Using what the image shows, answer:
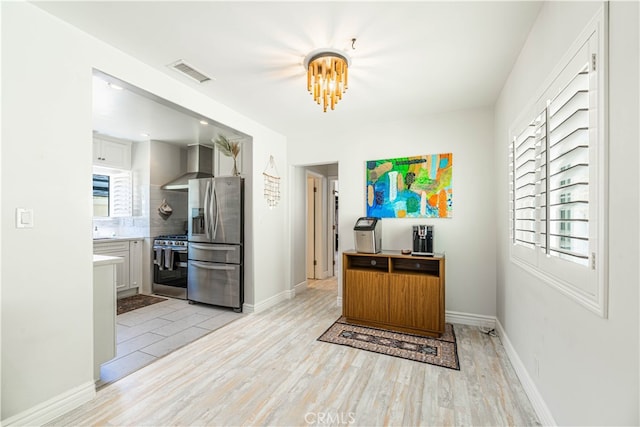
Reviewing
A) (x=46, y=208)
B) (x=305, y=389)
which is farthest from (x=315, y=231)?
(x=46, y=208)

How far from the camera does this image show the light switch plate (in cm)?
162

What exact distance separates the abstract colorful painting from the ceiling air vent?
2156mm

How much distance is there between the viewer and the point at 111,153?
4520 mm

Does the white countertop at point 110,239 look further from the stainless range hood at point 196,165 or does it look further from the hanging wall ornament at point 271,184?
the hanging wall ornament at point 271,184

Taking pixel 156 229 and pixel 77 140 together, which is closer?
pixel 77 140

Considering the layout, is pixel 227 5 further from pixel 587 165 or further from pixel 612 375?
pixel 612 375

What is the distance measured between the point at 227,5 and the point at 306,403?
8.28 ft

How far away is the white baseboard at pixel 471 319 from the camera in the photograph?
3.15 metres

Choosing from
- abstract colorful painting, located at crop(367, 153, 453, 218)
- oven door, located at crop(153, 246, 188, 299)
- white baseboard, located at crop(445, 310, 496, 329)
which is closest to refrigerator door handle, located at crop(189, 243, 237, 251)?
oven door, located at crop(153, 246, 188, 299)

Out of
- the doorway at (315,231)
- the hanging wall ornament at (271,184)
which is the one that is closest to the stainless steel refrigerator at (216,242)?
the hanging wall ornament at (271,184)

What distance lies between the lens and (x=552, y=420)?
5.10ft

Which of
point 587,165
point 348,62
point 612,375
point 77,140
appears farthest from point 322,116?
point 612,375

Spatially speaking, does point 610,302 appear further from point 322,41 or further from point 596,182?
point 322,41

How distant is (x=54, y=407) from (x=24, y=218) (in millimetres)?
1148
